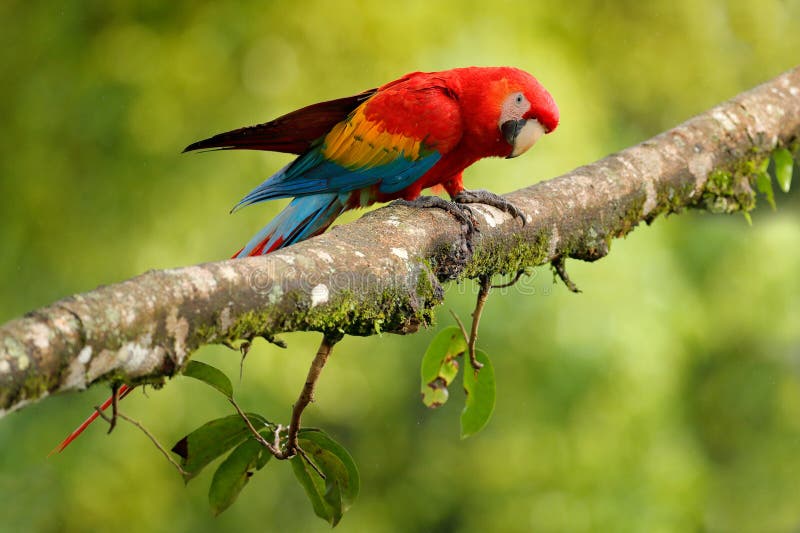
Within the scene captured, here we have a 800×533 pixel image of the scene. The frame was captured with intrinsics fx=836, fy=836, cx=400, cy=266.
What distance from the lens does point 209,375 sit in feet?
3.83

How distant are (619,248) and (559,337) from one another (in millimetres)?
507

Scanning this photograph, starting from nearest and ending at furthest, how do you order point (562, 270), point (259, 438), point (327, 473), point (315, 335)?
point (259, 438) → point (327, 473) → point (562, 270) → point (315, 335)

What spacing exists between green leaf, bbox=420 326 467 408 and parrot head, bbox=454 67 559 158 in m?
0.48

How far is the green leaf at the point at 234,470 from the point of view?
1288 mm

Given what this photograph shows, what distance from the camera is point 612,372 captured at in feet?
11.3

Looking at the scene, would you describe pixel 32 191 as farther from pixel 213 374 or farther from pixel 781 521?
pixel 781 521

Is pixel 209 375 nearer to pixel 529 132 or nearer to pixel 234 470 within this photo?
pixel 234 470

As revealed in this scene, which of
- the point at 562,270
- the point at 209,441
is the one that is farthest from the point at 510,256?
the point at 209,441

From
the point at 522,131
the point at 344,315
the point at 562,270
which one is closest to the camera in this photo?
the point at 344,315

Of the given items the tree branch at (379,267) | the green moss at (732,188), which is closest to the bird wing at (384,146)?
the tree branch at (379,267)

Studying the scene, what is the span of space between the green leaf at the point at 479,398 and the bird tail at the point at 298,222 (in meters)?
0.50

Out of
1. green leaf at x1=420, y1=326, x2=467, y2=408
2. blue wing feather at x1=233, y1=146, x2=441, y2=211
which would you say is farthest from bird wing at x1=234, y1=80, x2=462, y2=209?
green leaf at x1=420, y1=326, x2=467, y2=408

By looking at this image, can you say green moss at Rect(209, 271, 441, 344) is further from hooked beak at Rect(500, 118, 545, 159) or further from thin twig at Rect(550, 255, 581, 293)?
hooked beak at Rect(500, 118, 545, 159)

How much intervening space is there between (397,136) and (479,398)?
0.62 metres
